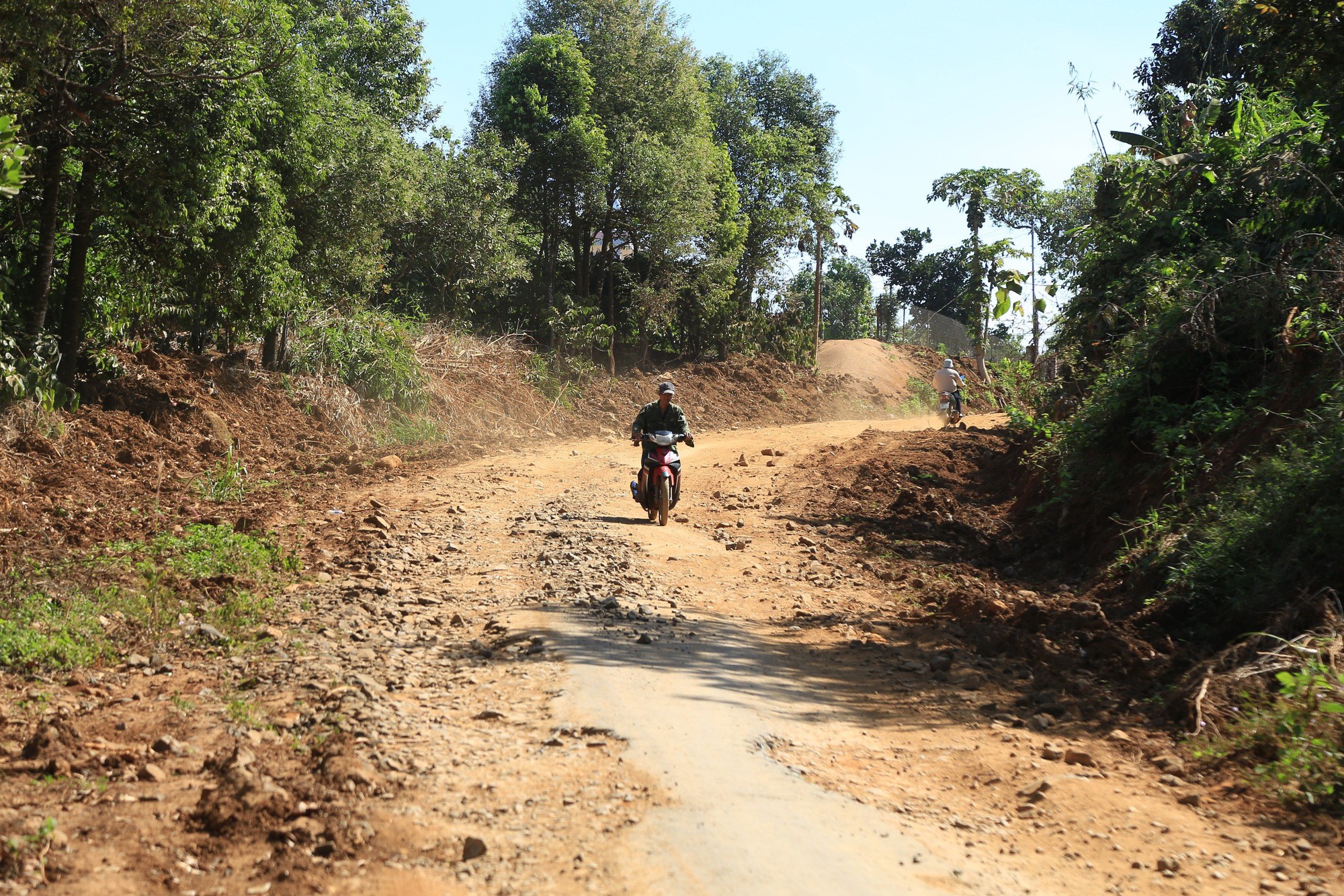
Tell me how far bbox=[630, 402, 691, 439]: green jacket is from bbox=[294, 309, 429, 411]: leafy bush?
8.12 metres

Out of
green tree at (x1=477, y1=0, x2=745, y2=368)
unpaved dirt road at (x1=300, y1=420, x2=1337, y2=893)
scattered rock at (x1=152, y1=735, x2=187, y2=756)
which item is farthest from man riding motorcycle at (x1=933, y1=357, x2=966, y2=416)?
scattered rock at (x1=152, y1=735, x2=187, y2=756)

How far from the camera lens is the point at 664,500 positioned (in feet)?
39.7

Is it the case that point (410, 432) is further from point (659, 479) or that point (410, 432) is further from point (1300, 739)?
point (1300, 739)

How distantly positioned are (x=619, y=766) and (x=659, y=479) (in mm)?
7361

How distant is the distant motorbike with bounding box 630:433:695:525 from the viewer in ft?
39.8

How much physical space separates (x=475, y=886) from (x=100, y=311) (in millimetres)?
12092

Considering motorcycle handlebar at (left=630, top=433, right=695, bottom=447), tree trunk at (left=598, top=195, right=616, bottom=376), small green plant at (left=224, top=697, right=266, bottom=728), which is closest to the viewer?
small green plant at (left=224, top=697, right=266, bottom=728)

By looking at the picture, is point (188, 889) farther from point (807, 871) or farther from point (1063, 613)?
point (1063, 613)

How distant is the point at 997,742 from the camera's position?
19.0 ft

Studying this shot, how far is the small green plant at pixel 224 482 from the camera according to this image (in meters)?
11.7

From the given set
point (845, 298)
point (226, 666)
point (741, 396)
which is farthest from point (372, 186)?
point (845, 298)

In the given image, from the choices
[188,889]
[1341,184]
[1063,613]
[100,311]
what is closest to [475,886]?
[188,889]

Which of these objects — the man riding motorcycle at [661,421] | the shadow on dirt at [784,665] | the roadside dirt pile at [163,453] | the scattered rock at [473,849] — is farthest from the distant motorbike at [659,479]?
the scattered rock at [473,849]

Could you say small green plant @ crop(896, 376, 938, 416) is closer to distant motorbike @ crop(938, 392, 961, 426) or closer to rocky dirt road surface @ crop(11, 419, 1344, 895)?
distant motorbike @ crop(938, 392, 961, 426)
